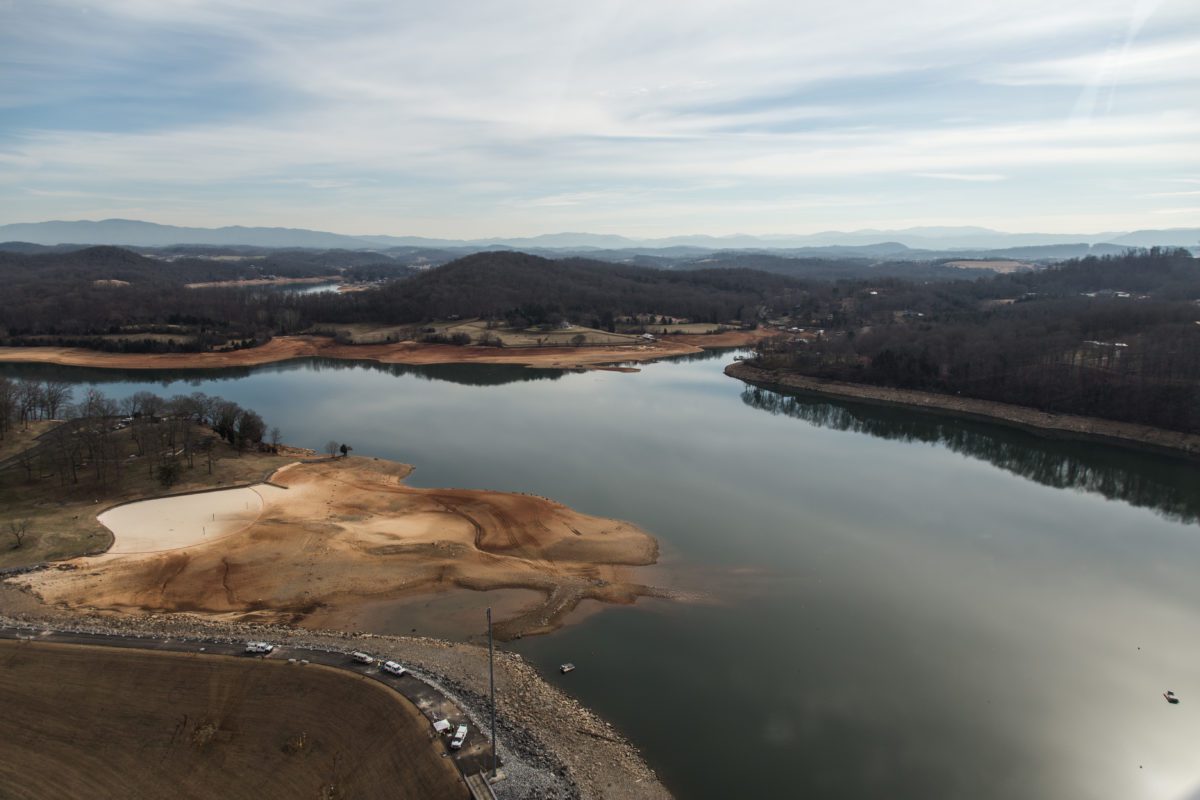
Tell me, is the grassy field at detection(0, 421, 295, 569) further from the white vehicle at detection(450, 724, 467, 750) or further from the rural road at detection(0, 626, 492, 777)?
the white vehicle at detection(450, 724, 467, 750)

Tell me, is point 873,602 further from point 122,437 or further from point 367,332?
point 367,332

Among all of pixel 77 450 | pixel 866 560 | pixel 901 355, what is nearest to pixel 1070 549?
pixel 866 560

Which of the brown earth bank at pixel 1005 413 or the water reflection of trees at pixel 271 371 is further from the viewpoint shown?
the water reflection of trees at pixel 271 371

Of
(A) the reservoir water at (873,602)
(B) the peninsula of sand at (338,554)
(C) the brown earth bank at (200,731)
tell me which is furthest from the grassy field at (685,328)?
(C) the brown earth bank at (200,731)

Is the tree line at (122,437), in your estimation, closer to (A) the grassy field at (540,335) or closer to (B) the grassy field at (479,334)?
(B) the grassy field at (479,334)

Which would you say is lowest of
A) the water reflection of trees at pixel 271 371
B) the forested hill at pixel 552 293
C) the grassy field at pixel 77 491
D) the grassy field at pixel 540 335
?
the grassy field at pixel 77 491

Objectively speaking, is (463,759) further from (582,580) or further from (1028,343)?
(1028,343)

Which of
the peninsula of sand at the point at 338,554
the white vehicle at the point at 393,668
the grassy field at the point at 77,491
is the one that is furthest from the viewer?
the grassy field at the point at 77,491
